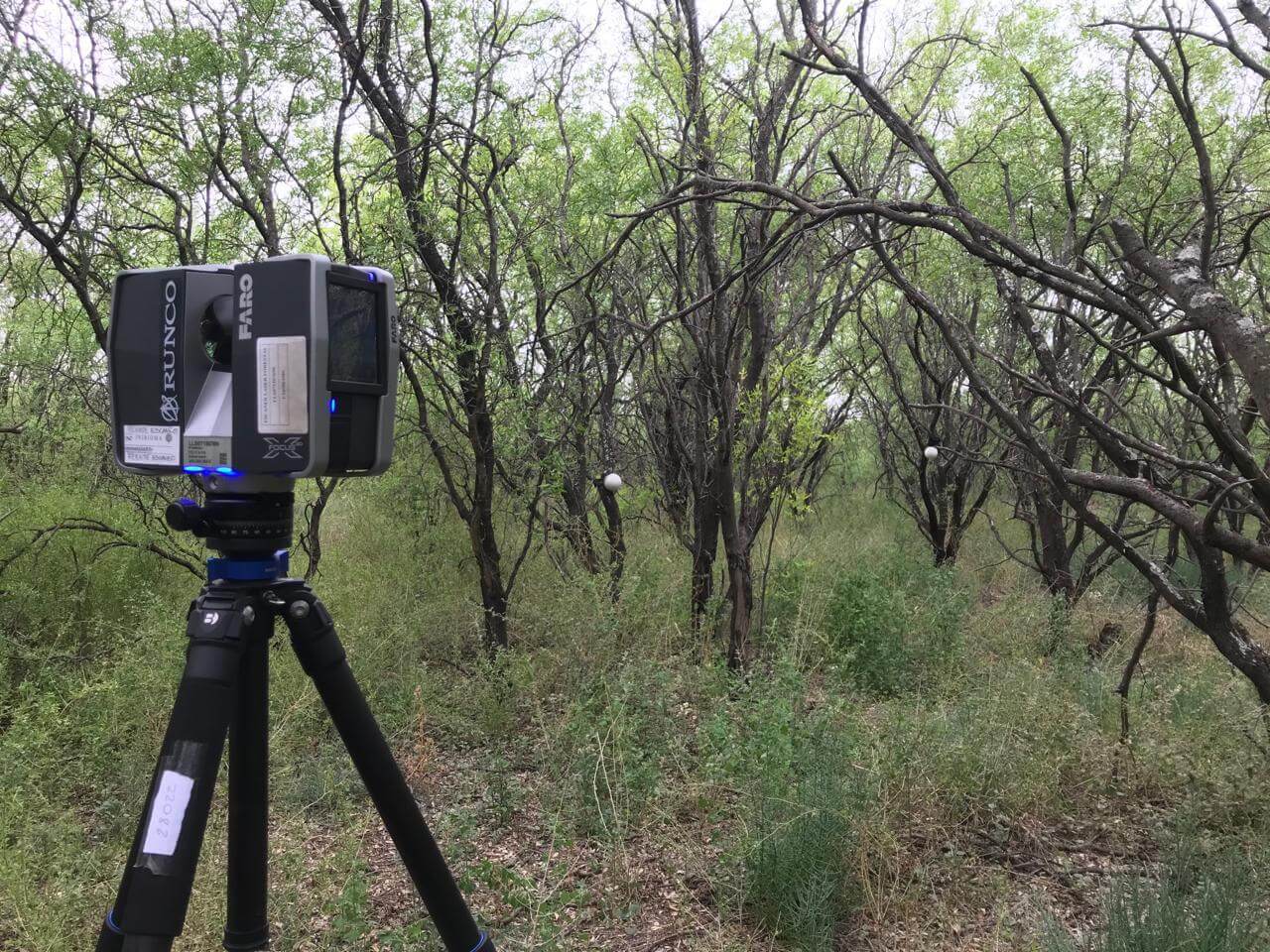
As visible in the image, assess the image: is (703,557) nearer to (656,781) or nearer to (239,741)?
(656,781)

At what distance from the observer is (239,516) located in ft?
4.13

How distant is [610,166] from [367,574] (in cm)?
299

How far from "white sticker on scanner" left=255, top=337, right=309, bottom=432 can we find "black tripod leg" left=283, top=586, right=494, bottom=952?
327 mm

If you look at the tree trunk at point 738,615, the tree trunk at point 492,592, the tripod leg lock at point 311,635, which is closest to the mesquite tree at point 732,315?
the tree trunk at point 738,615

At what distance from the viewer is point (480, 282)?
13.2 feet

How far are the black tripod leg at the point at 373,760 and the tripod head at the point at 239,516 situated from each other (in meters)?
0.10

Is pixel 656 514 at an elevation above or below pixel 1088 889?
above

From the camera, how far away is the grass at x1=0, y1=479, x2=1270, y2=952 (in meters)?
2.11

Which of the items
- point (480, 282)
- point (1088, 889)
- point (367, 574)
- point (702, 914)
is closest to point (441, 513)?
point (367, 574)

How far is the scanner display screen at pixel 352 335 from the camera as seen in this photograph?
1.20 m

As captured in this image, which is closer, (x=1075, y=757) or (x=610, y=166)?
(x=1075, y=757)

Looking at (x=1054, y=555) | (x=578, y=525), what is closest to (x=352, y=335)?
(x=578, y=525)

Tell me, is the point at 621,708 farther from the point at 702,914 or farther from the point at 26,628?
the point at 26,628

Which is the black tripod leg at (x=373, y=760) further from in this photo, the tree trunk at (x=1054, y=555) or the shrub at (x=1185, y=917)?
the tree trunk at (x=1054, y=555)
